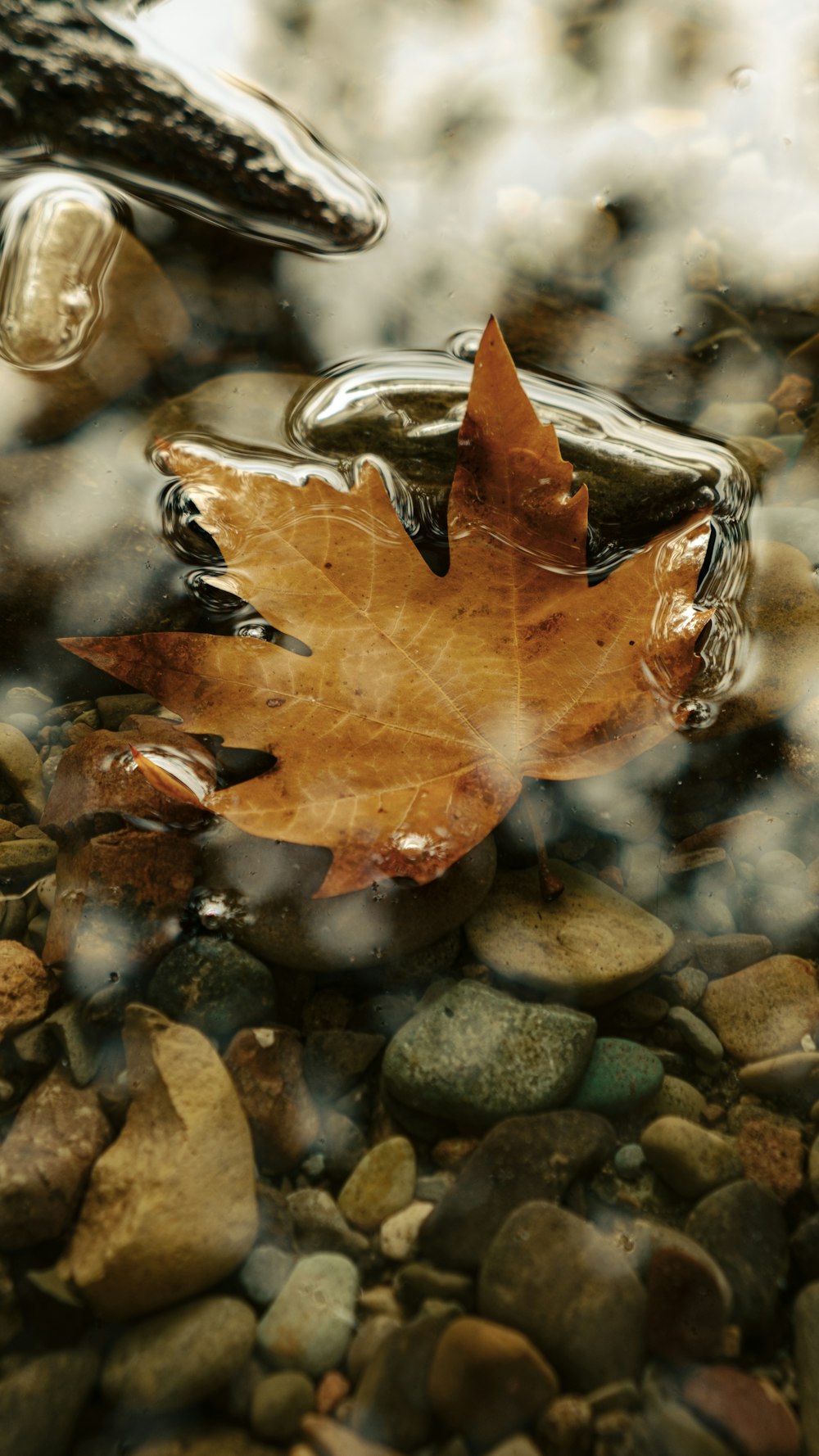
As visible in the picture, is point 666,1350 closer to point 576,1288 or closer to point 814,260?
point 576,1288

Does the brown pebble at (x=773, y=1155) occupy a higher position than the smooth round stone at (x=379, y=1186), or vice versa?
the brown pebble at (x=773, y=1155)

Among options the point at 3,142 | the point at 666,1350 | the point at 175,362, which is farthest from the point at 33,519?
the point at 666,1350

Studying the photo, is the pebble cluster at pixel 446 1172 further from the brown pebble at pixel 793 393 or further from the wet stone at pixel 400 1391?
the brown pebble at pixel 793 393

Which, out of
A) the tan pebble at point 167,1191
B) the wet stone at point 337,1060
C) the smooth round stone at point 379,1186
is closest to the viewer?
the tan pebble at point 167,1191

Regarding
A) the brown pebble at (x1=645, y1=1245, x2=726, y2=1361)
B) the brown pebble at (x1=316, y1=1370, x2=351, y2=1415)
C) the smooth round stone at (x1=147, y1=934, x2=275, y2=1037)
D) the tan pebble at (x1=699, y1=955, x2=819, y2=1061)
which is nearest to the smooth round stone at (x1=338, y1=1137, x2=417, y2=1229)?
the brown pebble at (x1=316, y1=1370, x2=351, y2=1415)

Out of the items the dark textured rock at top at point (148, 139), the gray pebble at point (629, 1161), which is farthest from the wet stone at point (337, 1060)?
the dark textured rock at top at point (148, 139)

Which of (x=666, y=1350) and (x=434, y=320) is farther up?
(x=434, y=320)
